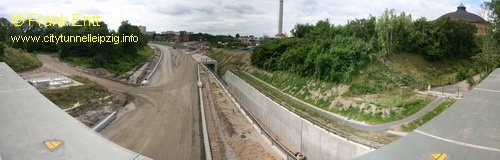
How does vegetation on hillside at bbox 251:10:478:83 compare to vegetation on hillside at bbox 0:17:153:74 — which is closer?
vegetation on hillside at bbox 251:10:478:83

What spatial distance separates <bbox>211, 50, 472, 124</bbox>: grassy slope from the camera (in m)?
20.9

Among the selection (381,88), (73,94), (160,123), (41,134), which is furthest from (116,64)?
(41,134)

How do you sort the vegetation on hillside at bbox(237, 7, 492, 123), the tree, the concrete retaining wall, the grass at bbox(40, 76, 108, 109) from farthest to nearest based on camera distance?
the tree → the grass at bbox(40, 76, 108, 109) → the vegetation on hillside at bbox(237, 7, 492, 123) → the concrete retaining wall

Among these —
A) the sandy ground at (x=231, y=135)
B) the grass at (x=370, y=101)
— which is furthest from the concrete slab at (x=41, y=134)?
the grass at (x=370, y=101)

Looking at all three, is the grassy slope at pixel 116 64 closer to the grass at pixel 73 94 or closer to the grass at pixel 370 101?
the grass at pixel 73 94

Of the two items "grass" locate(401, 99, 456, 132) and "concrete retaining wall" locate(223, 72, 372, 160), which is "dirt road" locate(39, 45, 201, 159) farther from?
"grass" locate(401, 99, 456, 132)

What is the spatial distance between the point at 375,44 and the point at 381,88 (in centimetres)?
844

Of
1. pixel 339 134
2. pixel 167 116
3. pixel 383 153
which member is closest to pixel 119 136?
pixel 167 116

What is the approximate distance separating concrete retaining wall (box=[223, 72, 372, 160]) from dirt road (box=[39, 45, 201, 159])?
6632mm

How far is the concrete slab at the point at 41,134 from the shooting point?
902 cm

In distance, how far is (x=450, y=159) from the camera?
328 inches

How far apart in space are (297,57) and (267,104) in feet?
37.3

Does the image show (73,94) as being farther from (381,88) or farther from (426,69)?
(426,69)

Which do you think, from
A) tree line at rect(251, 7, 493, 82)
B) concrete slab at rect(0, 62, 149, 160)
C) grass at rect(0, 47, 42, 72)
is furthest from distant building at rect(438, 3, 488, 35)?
grass at rect(0, 47, 42, 72)
